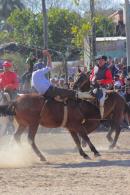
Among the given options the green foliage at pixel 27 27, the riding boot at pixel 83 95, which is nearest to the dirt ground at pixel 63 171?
the riding boot at pixel 83 95

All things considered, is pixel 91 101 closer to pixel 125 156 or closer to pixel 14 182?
pixel 125 156

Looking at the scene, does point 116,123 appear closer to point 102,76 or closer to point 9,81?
point 102,76

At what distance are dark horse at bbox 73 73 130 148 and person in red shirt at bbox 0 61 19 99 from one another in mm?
3129

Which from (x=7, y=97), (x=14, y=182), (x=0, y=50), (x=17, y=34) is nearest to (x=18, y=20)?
(x=17, y=34)

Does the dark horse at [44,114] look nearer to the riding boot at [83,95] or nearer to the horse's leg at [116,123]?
the riding boot at [83,95]

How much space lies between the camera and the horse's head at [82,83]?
15023 millimetres

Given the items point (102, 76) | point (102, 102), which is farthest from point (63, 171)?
point (102, 76)

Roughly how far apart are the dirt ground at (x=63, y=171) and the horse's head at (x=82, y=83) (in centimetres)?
158

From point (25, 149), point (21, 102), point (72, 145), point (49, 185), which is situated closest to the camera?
point (49, 185)

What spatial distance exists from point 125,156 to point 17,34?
1502 inches

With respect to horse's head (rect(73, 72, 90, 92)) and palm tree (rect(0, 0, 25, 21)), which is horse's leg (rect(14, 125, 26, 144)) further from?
palm tree (rect(0, 0, 25, 21))

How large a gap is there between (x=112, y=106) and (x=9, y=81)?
3.67 metres

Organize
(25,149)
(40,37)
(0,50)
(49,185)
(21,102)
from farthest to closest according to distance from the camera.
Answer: (40,37), (0,50), (25,149), (21,102), (49,185)

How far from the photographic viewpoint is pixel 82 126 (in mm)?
14281
